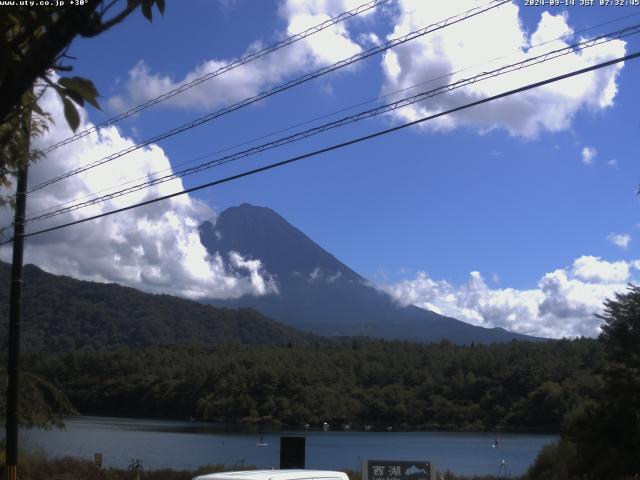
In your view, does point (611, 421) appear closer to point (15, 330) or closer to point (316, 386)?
point (15, 330)

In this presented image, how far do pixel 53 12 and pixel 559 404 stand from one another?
296ft

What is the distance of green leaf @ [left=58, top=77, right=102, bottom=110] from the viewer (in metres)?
3.21

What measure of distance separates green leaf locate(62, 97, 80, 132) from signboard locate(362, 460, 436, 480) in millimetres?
7732

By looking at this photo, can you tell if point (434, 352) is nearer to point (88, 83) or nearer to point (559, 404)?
point (559, 404)

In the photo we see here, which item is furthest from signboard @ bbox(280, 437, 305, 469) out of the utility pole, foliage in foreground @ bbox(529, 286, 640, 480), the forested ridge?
the forested ridge

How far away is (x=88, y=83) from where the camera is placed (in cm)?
322

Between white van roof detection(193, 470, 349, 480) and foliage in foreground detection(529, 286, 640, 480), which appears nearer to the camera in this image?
white van roof detection(193, 470, 349, 480)

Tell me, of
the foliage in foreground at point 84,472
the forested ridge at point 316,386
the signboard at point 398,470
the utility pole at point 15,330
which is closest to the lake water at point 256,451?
the foliage in foreground at point 84,472

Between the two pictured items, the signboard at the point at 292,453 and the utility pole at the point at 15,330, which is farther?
the utility pole at the point at 15,330

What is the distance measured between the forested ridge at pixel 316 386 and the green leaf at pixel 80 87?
3828 inches

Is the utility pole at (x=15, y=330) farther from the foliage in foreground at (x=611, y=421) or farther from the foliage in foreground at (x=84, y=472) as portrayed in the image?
the foliage in foreground at (x=611, y=421)

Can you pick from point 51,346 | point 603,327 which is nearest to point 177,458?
point 603,327

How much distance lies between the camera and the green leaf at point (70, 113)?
124 inches

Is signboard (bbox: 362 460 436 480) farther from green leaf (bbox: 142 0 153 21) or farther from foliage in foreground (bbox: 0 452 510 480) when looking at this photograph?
foliage in foreground (bbox: 0 452 510 480)
